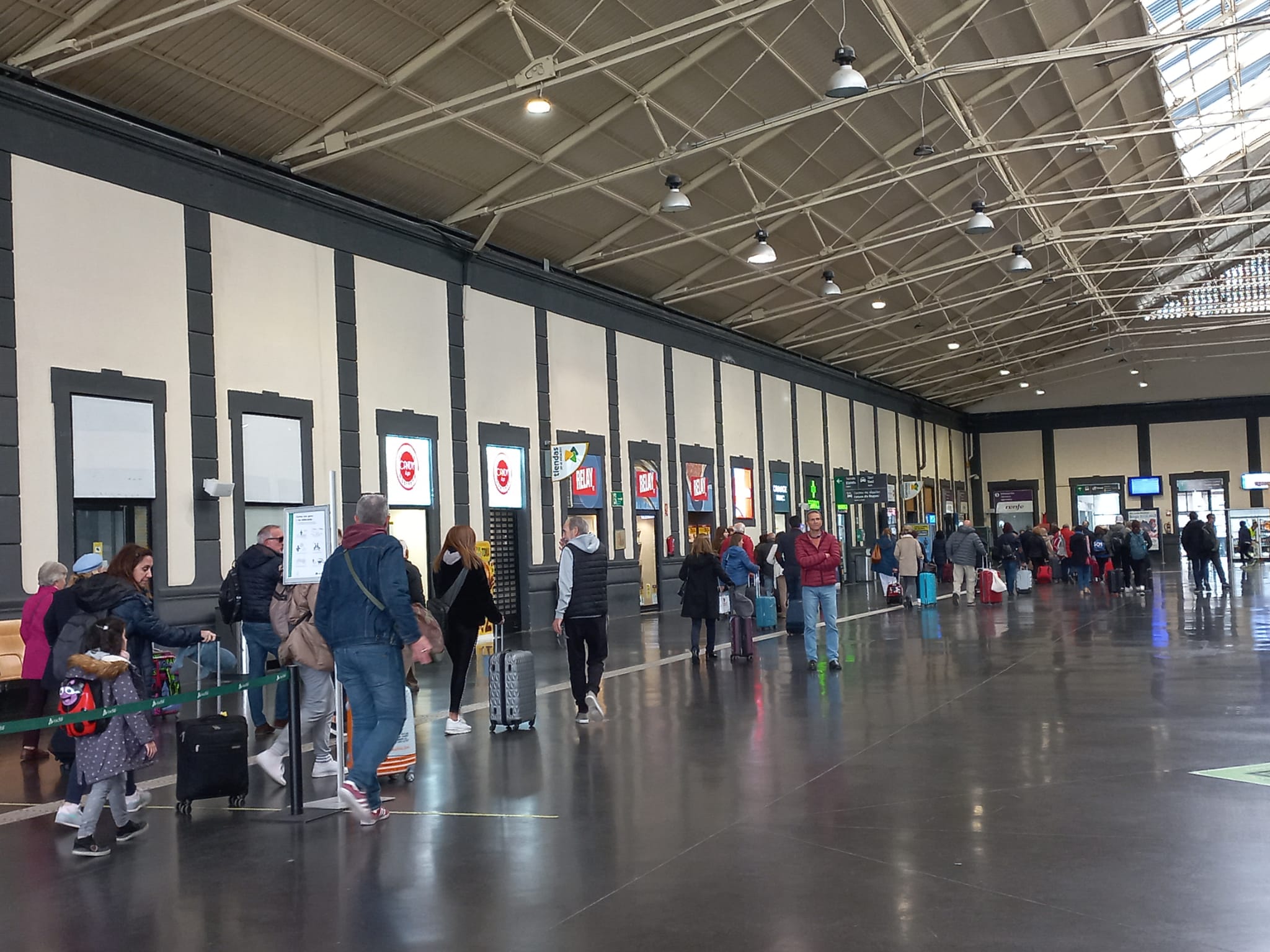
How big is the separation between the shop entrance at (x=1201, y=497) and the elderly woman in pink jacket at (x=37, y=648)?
147 ft

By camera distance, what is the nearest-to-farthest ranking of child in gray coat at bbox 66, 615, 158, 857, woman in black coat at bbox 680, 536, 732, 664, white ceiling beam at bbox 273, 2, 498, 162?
child in gray coat at bbox 66, 615, 158, 857 < woman in black coat at bbox 680, 536, 732, 664 < white ceiling beam at bbox 273, 2, 498, 162

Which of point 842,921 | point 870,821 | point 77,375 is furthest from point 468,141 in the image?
point 842,921

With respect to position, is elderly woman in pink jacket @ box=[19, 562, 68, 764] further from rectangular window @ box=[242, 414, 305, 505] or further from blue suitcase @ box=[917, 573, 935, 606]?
blue suitcase @ box=[917, 573, 935, 606]

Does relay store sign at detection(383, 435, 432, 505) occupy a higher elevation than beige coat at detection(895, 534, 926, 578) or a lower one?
higher

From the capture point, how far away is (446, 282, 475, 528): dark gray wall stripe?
62.8 ft

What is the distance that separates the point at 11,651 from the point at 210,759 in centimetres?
597

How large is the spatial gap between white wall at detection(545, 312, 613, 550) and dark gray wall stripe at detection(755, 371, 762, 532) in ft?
24.8

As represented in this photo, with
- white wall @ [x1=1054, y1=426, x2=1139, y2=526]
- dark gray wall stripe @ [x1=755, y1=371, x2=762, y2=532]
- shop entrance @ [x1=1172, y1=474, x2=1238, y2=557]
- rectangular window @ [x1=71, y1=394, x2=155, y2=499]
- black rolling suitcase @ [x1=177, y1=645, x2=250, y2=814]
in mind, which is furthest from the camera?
white wall @ [x1=1054, y1=426, x2=1139, y2=526]

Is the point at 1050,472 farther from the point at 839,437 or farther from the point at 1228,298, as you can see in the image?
the point at 839,437

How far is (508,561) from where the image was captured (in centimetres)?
2067

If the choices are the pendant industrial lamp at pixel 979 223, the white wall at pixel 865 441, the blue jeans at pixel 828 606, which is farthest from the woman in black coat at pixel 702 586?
the white wall at pixel 865 441

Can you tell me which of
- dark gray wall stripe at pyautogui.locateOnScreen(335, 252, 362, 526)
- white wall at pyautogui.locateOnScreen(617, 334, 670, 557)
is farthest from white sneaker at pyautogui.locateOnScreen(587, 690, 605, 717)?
white wall at pyautogui.locateOnScreen(617, 334, 670, 557)

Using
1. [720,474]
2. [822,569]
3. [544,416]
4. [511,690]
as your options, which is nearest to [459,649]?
[511,690]

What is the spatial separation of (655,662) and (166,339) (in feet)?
23.0
